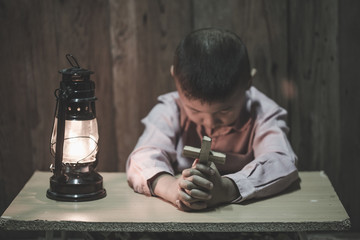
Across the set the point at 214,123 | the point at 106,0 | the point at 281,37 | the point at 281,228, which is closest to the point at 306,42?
the point at 281,37

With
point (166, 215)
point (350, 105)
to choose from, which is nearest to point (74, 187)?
point (166, 215)

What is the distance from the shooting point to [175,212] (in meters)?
1.56

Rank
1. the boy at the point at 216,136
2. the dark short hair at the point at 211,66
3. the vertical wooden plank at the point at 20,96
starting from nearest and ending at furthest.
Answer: the boy at the point at 216,136, the dark short hair at the point at 211,66, the vertical wooden plank at the point at 20,96

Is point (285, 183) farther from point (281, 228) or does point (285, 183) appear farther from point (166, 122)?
point (166, 122)

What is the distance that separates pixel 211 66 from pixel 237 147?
42 cm

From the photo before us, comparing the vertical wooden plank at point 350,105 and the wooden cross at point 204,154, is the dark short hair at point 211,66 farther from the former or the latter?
the vertical wooden plank at point 350,105

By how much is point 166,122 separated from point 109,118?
0.38 m

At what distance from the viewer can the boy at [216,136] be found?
1590 millimetres

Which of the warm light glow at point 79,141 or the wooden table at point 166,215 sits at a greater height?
the warm light glow at point 79,141

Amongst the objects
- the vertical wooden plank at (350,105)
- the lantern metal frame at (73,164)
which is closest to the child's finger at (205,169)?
the lantern metal frame at (73,164)

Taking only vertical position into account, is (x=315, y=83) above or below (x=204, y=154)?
above

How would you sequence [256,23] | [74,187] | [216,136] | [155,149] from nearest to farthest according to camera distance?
[74,187]
[155,149]
[216,136]
[256,23]

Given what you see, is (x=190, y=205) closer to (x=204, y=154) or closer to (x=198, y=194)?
(x=198, y=194)

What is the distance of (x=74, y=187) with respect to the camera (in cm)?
166
